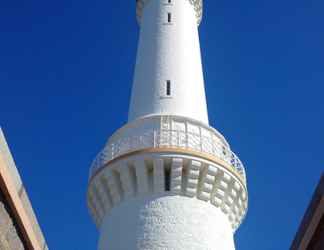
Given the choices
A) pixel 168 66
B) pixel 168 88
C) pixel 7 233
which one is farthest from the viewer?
pixel 168 66

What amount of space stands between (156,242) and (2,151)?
813cm

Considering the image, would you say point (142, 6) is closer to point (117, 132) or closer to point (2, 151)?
point (117, 132)

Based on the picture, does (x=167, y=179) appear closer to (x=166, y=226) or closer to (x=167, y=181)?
(x=167, y=181)

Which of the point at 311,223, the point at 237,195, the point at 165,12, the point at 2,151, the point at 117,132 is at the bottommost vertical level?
the point at 311,223

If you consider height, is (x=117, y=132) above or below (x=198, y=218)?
above

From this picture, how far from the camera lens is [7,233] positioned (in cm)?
716

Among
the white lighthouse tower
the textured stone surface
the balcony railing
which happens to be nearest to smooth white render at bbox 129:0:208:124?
the white lighthouse tower

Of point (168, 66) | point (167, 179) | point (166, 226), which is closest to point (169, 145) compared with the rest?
point (167, 179)

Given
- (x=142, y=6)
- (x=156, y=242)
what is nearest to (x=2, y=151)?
(x=156, y=242)

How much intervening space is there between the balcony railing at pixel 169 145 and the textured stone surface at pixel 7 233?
26.8ft

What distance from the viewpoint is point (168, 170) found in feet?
50.6

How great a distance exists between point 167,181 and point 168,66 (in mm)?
4858

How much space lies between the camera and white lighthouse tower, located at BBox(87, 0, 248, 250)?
47.9ft

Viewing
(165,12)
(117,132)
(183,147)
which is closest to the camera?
(183,147)
